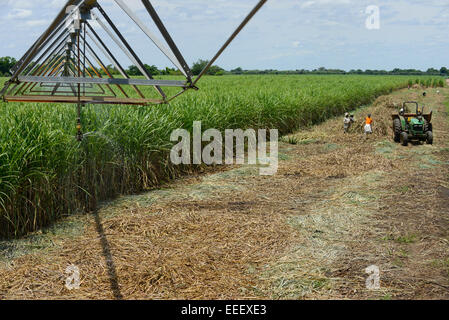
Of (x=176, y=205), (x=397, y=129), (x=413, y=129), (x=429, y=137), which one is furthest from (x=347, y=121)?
(x=176, y=205)

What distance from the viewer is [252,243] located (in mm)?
4848

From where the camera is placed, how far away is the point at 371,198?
662 cm

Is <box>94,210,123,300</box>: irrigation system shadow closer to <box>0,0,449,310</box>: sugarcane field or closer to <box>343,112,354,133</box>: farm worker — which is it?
<box>0,0,449,310</box>: sugarcane field

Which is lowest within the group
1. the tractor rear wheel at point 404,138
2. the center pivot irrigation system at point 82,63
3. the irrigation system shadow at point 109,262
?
the irrigation system shadow at point 109,262

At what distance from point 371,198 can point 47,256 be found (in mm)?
4484

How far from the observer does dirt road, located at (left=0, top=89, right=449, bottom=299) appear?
3902 millimetres

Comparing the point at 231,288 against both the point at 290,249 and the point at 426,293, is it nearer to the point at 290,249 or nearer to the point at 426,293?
the point at 290,249

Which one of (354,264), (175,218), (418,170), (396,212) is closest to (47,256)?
(175,218)

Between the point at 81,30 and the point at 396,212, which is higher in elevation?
the point at 81,30

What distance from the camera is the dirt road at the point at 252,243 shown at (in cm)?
390

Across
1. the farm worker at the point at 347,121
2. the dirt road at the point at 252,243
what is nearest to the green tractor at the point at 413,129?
the farm worker at the point at 347,121

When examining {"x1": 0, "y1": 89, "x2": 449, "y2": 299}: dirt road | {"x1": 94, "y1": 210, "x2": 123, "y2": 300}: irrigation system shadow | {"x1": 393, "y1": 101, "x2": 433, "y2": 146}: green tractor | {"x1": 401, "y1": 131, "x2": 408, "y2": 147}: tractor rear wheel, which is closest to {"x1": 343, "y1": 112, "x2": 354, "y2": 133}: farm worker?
{"x1": 393, "y1": 101, "x2": 433, "y2": 146}: green tractor

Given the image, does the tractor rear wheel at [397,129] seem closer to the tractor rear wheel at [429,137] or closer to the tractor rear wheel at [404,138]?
the tractor rear wheel at [404,138]

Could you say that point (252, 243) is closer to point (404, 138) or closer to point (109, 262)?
point (109, 262)
